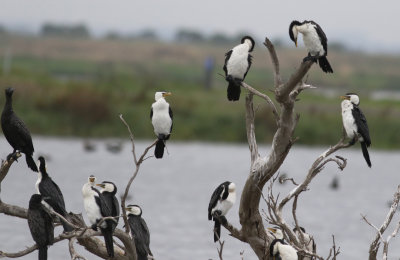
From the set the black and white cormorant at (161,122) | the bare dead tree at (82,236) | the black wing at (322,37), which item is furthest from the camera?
the black and white cormorant at (161,122)

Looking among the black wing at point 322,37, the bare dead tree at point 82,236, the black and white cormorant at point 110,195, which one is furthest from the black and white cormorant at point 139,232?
the black wing at point 322,37

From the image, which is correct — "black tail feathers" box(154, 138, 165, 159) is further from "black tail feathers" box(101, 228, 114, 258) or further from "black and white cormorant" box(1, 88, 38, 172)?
"black and white cormorant" box(1, 88, 38, 172)

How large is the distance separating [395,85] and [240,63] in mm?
57093

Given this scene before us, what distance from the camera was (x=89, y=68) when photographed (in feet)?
190

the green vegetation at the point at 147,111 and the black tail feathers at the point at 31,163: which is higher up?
the black tail feathers at the point at 31,163

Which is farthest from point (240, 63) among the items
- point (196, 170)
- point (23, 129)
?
point (196, 170)

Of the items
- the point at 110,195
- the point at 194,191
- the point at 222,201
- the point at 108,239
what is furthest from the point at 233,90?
the point at 194,191

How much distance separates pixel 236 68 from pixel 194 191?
17.3 metres

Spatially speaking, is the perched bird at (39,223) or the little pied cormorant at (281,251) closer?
the little pied cormorant at (281,251)

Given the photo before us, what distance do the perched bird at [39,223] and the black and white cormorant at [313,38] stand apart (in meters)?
2.93

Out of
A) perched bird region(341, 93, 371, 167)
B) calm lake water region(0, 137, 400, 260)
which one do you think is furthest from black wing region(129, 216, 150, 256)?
calm lake water region(0, 137, 400, 260)

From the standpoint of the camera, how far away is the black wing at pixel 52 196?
29.8ft

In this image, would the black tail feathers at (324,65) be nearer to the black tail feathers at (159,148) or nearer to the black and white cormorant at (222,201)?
the black and white cormorant at (222,201)

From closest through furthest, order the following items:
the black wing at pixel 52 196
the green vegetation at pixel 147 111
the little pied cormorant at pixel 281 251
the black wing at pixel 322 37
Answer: the little pied cormorant at pixel 281 251
the black wing at pixel 322 37
the black wing at pixel 52 196
the green vegetation at pixel 147 111
